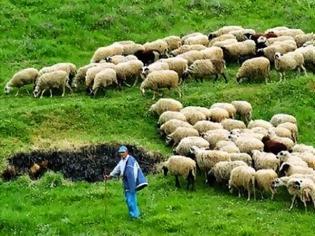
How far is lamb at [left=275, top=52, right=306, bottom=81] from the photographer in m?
27.5

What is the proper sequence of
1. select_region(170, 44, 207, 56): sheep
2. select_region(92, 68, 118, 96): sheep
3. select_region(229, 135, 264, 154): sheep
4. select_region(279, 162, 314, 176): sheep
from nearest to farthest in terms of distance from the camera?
select_region(279, 162, 314, 176): sheep
select_region(229, 135, 264, 154): sheep
select_region(92, 68, 118, 96): sheep
select_region(170, 44, 207, 56): sheep

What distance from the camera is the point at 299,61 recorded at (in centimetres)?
2802

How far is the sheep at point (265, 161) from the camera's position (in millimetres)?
20750

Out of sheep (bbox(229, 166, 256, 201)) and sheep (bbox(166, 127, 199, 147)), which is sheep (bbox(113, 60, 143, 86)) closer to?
sheep (bbox(166, 127, 199, 147))

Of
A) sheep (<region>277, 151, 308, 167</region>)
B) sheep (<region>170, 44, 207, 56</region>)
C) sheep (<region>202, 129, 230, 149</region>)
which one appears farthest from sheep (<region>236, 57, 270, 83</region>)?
sheep (<region>277, 151, 308, 167</region>)

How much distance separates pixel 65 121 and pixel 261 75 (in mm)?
7585

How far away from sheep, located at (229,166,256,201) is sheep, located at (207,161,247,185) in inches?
13.9

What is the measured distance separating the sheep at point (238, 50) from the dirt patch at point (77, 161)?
314 inches

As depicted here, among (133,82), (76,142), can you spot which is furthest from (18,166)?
(133,82)

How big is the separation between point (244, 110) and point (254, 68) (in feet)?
9.00

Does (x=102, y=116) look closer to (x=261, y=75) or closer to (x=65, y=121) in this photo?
(x=65, y=121)

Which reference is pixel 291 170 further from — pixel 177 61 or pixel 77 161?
pixel 177 61

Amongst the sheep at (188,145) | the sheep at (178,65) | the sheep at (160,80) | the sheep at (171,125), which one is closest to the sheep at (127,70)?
the sheep at (178,65)

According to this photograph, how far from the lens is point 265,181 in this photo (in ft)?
64.4
